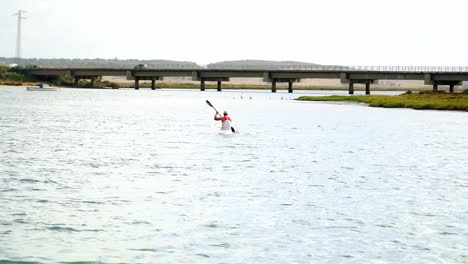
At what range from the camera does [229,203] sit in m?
25.3

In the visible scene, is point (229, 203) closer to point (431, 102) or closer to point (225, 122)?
point (225, 122)

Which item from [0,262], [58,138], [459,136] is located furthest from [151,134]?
[0,262]

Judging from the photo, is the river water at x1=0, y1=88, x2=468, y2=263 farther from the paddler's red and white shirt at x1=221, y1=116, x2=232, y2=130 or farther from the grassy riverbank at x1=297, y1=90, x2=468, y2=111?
the grassy riverbank at x1=297, y1=90, x2=468, y2=111

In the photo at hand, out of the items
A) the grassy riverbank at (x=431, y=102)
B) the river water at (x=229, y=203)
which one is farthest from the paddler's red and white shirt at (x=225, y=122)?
the grassy riverbank at (x=431, y=102)

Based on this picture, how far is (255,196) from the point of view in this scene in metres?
27.0

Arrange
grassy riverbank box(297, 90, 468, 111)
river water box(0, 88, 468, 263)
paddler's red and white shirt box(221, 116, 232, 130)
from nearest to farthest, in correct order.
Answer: river water box(0, 88, 468, 263), paddler's red and white shirt box(221, 116, 232, 130), grassy riverbank box(297, 90, 468, 111)

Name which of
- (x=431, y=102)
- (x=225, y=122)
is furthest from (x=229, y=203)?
(x=431, y=102)

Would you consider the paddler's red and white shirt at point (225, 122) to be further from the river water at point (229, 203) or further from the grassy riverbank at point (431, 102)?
the grassy riverbank at point (431, 102)

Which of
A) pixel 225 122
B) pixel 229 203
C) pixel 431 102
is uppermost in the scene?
pixel 431 102

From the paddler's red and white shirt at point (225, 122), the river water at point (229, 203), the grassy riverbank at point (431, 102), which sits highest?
the grassy riverbank at point (431, 102)

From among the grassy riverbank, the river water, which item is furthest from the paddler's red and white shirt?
the grassy riverbank

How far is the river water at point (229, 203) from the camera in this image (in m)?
18.7

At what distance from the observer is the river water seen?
1866 cm

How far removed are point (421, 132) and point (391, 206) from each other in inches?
1671
